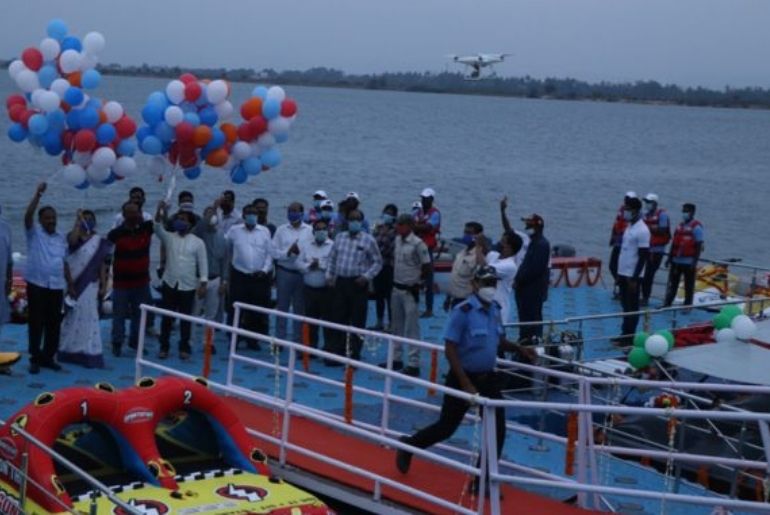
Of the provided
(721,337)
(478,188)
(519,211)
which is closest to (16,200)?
(519,211)

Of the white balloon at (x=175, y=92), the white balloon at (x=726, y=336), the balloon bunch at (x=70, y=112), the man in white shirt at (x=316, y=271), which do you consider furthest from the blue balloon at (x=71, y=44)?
the white balloon at (x=726, y=336)

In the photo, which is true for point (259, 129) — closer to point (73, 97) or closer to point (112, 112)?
point (112, 112)

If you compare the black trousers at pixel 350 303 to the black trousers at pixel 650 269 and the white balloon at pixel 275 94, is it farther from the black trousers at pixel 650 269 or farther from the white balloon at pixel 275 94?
the black trousers at pixel 650 269

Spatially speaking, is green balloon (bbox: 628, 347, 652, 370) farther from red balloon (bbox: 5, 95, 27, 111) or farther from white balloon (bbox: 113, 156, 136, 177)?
red balloon (bbox: 5, 95, 27, 111)

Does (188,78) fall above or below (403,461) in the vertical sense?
above

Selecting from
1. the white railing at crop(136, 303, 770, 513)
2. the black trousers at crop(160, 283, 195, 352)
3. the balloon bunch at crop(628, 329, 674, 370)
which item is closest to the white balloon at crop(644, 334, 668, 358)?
the balloon bunch at crop(628, 329, 674, 370)

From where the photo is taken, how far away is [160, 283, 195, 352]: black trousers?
1266 centimetres

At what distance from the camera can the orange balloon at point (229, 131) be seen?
43.1 feet

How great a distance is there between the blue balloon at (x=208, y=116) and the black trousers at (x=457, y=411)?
5.49 metres

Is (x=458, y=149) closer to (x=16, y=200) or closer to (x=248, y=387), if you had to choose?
(x=16, y=200)

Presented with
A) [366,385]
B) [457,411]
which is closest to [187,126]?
[366,385]

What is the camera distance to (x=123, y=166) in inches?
478

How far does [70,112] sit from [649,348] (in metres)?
5.94

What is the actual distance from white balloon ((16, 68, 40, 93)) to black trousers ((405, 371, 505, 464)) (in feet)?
18.9
